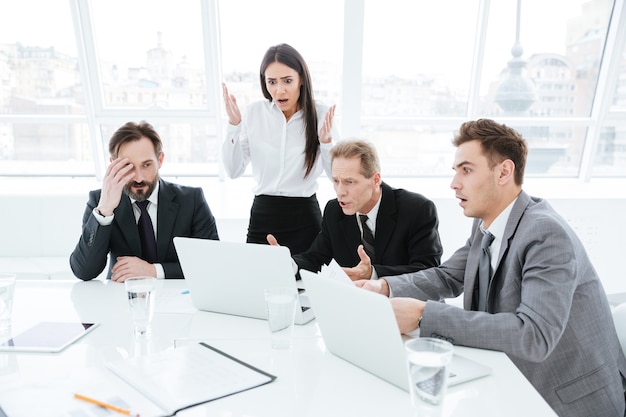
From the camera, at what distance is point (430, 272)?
2.15 m

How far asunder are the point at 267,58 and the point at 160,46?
2411 millimetres

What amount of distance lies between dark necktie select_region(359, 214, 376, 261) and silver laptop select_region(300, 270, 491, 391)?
1121 mm

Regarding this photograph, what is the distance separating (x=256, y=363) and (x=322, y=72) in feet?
13.4

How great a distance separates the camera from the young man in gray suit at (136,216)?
2465mm

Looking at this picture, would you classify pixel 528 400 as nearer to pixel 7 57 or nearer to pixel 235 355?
pixel 235 355

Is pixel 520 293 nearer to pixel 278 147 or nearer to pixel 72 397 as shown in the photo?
pixel 72 397

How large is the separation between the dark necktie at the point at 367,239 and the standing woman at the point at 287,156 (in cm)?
65

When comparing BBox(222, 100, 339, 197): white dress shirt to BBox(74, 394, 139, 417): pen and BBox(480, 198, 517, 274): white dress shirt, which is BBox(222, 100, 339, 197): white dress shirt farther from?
BBox(74, 394, 139, 417): pen

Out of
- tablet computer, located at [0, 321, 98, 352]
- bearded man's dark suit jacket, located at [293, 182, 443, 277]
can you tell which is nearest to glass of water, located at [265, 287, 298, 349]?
tablet computer, located at [0, 321, 98, 352]

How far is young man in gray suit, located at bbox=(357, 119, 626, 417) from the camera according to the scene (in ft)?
5.21

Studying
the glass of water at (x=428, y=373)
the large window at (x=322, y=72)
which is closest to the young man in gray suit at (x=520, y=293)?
the glass of water at (x=428, y=373)

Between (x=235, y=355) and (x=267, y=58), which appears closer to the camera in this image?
(x=235, y=355)

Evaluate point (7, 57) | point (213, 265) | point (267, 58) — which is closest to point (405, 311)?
point (213, 265)

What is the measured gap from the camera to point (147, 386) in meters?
1.33
